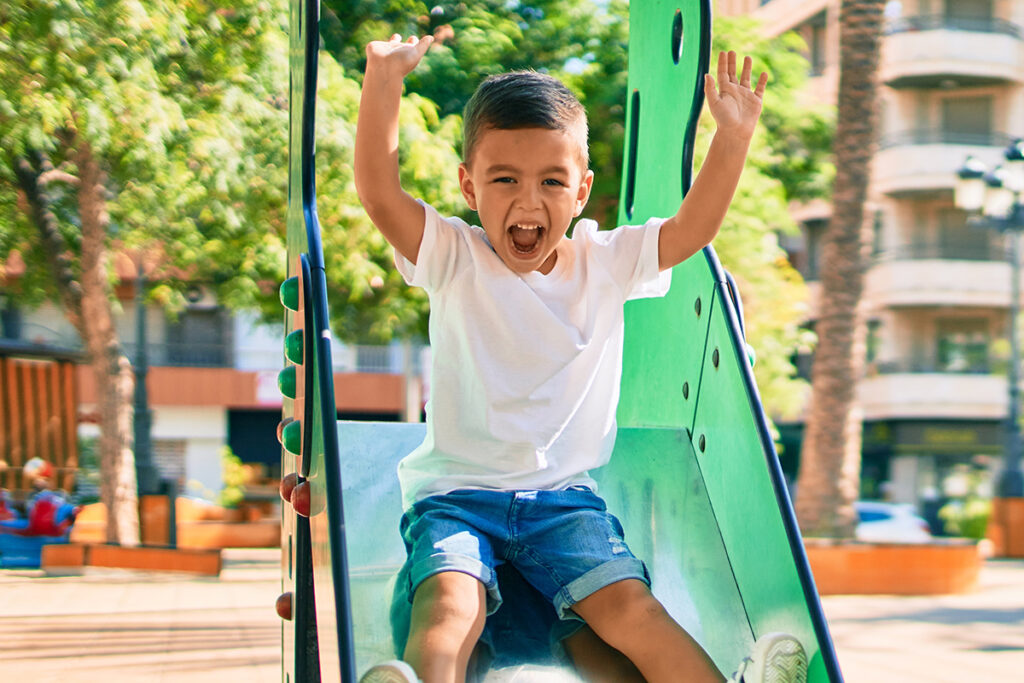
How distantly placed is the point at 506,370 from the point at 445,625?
1.69 feet

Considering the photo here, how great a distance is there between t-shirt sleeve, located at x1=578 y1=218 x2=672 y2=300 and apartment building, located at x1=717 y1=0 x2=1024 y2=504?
2539cm

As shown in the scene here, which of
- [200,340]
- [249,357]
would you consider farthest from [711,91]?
[200,340]

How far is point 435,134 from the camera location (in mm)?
8727

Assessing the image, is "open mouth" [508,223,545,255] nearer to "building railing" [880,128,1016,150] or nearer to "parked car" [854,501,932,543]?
"parked car" [854,501,932,543]

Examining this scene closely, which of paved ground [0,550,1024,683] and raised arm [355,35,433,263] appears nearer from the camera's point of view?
raised arm [355,35,433,263]

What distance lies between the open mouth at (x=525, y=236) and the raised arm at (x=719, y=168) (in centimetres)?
28

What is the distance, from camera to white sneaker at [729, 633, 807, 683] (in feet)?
6.33

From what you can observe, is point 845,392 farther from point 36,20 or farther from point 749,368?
point 749,368

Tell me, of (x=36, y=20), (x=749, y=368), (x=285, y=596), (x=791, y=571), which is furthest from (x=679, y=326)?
(x=36, y=20)

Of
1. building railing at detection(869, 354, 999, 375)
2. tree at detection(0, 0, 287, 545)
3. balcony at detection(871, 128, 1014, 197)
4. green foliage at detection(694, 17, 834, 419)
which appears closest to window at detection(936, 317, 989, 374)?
building railing at detection(869, 354, 999, 375)

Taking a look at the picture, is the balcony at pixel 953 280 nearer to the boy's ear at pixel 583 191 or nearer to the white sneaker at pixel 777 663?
the boy's ear at pixel 583 191

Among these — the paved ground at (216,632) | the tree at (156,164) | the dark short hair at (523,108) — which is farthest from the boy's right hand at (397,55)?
the tree at (156,164)

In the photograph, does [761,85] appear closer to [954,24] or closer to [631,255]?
[631,255]

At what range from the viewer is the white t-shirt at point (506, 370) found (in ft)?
7.13
